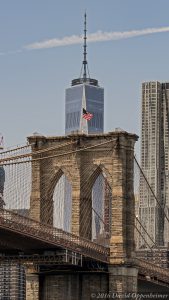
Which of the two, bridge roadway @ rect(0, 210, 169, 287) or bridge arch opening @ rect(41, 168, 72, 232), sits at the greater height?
bridge arch opening @ rect(41, 168, 72, 232)

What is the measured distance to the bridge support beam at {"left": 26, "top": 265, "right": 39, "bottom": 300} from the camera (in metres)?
108

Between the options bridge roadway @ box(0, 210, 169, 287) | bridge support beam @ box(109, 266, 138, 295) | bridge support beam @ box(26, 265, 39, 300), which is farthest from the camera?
bridge support beam @ box(26, 265, 39, 300)

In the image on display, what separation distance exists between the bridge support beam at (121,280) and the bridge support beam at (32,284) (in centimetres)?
685

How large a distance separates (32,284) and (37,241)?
1303 cm

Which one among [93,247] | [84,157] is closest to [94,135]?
[84,157]

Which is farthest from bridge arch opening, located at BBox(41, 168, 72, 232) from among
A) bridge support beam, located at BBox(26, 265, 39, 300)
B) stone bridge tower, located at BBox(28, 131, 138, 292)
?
bridge support beam, located at BBox(26, 265, 39, 300)

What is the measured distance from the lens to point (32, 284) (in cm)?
10838

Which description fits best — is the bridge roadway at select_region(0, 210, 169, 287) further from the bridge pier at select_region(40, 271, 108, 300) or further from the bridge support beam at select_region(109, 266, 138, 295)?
the bridge pier at select_region(40, 271, 108, 300)

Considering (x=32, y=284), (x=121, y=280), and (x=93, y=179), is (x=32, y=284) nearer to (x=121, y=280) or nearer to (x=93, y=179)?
(x=121, y=280)

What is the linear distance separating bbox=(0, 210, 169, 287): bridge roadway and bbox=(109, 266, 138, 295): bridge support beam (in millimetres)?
832

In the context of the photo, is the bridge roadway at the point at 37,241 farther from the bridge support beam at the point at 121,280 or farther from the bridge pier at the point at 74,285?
the bridge pier at the point at 74,285

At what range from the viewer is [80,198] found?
355 feet

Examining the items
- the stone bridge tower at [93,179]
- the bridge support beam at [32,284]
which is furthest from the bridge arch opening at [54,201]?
the bridge support beam at [32,284]

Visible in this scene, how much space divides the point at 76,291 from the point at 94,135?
12.7 m
